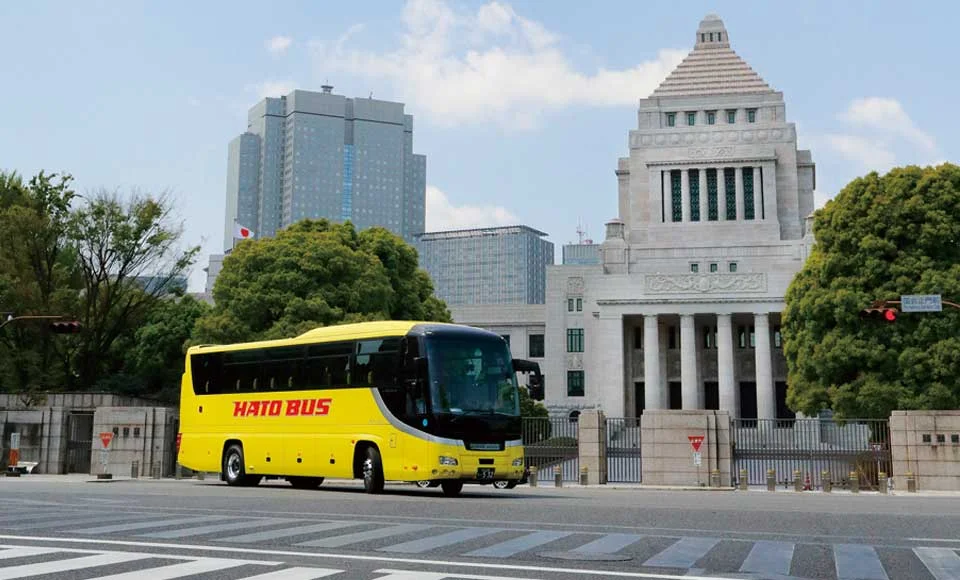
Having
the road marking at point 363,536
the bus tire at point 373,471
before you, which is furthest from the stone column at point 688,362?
the road marking at point 363,536

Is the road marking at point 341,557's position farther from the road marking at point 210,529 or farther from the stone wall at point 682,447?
the stone wall at point 682,447

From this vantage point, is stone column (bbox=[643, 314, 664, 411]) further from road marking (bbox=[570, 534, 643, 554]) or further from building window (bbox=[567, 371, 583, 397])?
road marking (bbox=[570, 534, 643, 554])

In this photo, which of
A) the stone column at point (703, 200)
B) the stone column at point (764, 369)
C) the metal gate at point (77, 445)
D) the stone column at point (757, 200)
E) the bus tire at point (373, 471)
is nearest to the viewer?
the bus tire at point (373, 471)

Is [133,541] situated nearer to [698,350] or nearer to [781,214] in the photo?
[698,350]

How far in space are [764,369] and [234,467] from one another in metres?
48.1

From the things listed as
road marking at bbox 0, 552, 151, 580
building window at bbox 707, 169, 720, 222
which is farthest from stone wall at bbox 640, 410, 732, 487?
building window at bbox 707, 169, 720, 222

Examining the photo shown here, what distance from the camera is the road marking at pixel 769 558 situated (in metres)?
8.81

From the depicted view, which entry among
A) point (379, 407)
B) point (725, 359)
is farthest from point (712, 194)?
point (379, 407)

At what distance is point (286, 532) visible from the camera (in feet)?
38.5

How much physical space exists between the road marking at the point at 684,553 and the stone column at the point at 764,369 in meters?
56.6

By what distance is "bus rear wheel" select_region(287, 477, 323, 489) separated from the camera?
26.0 m

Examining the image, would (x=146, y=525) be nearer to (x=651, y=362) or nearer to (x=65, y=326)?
(x=65, y=326)

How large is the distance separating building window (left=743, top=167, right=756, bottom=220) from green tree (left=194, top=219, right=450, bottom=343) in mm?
40143

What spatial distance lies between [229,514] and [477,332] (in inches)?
349
